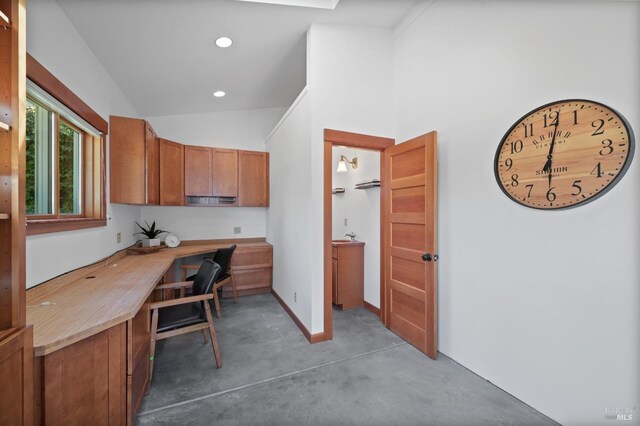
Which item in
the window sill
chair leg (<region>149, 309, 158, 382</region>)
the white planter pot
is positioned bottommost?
chair leg (<region>149, 309, 158, 382</region>)

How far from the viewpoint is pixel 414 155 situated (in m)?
2.50

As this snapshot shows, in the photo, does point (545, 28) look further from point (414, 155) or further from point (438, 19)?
point (414, 155)

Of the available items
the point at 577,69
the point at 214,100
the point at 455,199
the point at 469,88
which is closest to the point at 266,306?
the point at 455,199

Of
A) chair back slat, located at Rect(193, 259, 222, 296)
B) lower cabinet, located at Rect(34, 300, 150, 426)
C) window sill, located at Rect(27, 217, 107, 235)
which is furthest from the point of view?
chair back slat, located at Rect(193, 259, 222, 296)

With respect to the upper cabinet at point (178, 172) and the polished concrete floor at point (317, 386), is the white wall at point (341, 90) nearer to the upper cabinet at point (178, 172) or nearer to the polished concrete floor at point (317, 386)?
the polished concrete floor at point (317, 386)

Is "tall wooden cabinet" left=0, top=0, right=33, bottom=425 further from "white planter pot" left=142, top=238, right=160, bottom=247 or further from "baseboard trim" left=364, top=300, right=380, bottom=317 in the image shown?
"baseboard trim" left=364, top=300, right=380, bottom=317

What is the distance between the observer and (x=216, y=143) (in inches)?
173

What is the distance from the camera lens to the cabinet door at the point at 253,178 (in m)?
4.31

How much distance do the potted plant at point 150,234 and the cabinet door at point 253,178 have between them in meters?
1.26

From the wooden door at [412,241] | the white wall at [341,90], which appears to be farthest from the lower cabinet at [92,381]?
the wooden door at [412,241]

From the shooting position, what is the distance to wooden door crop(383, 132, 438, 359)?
229 cm

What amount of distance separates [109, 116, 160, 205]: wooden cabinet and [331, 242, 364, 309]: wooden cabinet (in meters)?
2.40

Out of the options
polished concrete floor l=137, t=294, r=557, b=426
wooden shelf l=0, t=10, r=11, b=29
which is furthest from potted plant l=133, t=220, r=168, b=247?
wooden shelf l=0, t=10, r=11, b=29

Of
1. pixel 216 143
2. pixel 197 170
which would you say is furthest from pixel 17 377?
pixel 216 143
